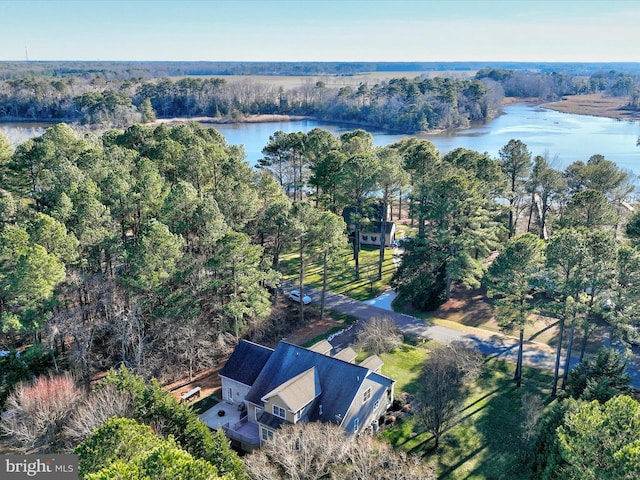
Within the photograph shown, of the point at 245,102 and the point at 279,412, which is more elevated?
the point at 245,102

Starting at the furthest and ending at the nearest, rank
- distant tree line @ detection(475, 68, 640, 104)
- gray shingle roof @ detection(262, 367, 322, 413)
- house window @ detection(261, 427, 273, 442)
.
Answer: distant tree line @ detection(475, 68, 640, 104) < house window @ detection(261, 427, 273, 442) < gray shingle roof @ detection(262, 367, 322, 413)

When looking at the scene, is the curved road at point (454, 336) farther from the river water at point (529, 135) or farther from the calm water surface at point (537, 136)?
the river water at point (529, 135)

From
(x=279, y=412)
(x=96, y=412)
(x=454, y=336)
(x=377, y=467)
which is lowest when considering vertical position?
(x=454, y=336)

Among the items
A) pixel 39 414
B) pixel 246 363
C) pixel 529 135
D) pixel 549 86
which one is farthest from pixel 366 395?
pixel 549 86

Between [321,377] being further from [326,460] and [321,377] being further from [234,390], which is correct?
[326,460]

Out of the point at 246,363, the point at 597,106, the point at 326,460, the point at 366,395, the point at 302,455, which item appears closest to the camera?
the point at 326,460

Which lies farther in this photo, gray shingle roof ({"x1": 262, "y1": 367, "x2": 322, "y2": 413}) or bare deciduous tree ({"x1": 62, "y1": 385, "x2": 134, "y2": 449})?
gray shingle roof ({"x1": 262, "y1": 367, "x2": 322, "y2": 413})

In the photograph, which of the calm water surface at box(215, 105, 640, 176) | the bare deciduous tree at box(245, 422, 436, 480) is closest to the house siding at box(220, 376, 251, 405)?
the bare deciduous tree at box(245, 422, 436, 480)

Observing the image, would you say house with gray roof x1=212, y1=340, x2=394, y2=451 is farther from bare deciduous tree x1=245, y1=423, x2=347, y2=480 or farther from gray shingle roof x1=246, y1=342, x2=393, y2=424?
bare deciduous tree x1=245, y1=423, x2=347, y2=480
